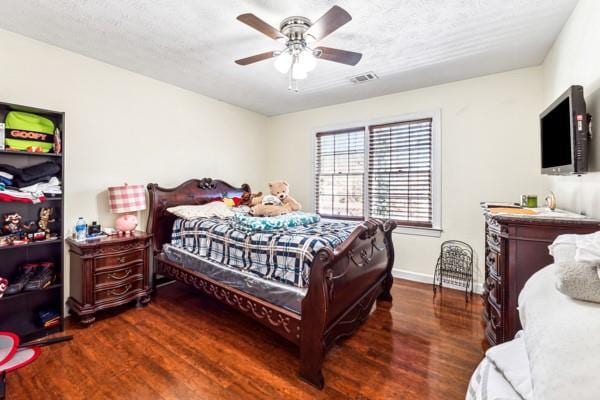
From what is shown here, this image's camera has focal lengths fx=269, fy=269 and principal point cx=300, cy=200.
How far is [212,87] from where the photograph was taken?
3633 millimetres

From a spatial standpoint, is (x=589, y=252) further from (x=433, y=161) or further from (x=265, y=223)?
(x=433, y=161)

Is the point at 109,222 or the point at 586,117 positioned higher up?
the point at 586,117

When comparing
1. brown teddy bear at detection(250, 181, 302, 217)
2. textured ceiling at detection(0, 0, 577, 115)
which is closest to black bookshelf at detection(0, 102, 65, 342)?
textured ceiling at detection(0, 0, 577, 115)

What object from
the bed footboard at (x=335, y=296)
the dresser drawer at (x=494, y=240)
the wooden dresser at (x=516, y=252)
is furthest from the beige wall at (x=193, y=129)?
the bed footboard at (x=335, y=296)

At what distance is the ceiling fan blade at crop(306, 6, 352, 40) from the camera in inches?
64.4

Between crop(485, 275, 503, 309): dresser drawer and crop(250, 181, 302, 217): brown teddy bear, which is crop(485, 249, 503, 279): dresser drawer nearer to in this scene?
crop(485, 275, 503, 309): dresser drawer

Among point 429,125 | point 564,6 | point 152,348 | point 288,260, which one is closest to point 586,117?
point 564,6

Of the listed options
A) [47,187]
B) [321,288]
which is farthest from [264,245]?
[47,187]

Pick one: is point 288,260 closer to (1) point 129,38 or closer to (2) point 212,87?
(1) point 129,38

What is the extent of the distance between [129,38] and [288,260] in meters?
2.45

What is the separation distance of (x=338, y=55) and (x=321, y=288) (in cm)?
179

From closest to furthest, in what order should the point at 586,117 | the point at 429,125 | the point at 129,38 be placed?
1. the point at 586,117
2. the point at 129,38
3. the point at 429,125

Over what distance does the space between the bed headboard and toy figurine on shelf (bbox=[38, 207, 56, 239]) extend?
0.88 metres

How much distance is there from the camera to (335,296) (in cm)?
190
